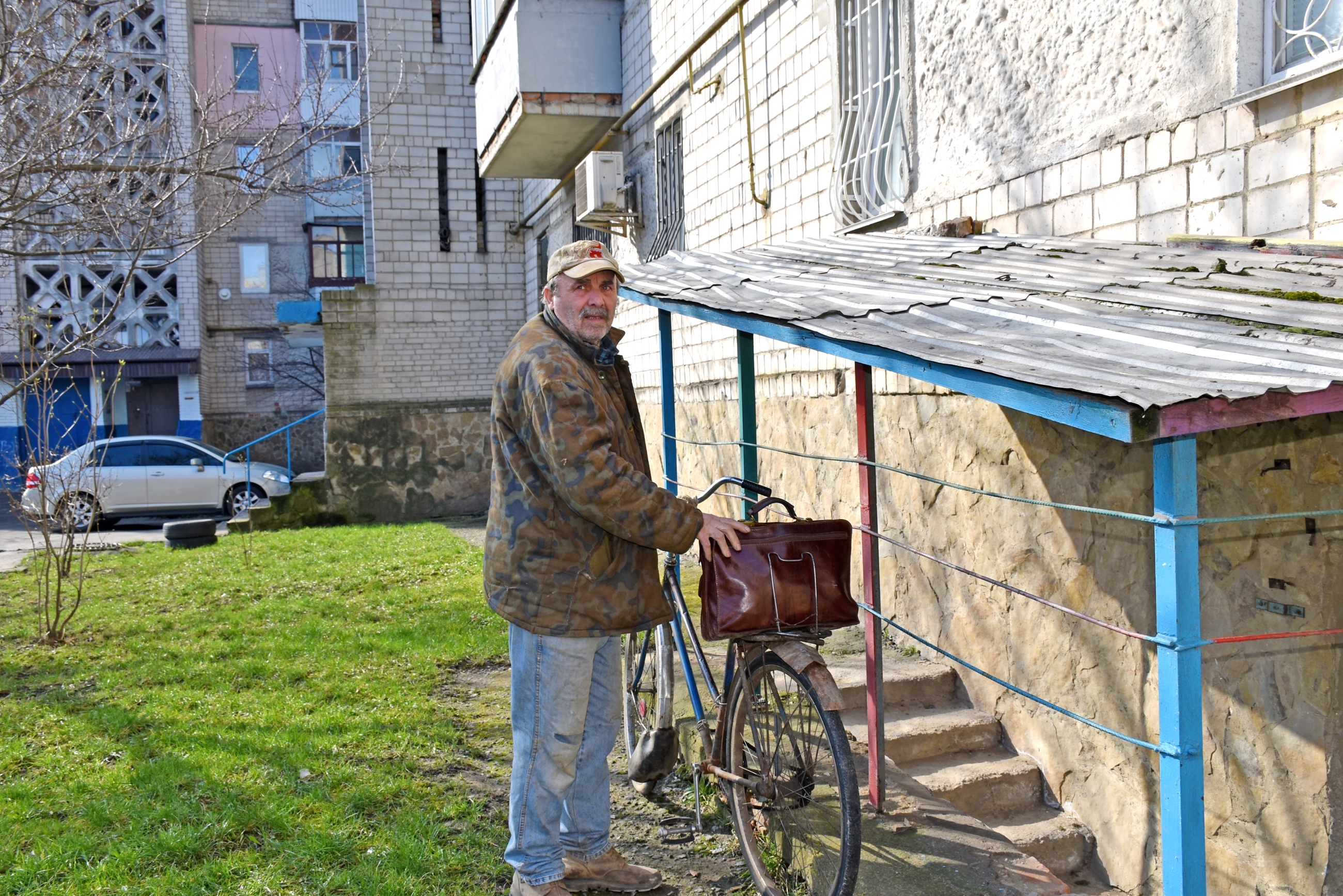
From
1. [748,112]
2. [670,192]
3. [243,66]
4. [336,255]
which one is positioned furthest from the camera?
[336,255]

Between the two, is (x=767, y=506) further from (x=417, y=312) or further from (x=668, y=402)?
(x=417, y=312)

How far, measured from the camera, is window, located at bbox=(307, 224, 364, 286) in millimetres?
25656

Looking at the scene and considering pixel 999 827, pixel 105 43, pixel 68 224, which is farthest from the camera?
pixel 105 43

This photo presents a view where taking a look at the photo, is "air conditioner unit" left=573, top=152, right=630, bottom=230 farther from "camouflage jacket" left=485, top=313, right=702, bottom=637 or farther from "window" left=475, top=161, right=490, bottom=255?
"camouflage jacket" left=485, top=313, right=702, bottom=637

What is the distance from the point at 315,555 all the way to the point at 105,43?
5128 millimetres

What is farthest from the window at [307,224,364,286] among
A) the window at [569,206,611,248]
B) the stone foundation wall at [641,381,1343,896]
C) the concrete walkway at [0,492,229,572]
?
the stone foundation wall at [641,381,1343,896]

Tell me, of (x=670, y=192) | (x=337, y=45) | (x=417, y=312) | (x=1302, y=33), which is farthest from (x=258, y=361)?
(x=1302, y=33)

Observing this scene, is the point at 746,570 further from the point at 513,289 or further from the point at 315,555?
the point at 513,289

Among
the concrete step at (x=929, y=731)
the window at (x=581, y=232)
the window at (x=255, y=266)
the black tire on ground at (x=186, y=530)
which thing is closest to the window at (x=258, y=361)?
the window at (x=255, y=266)

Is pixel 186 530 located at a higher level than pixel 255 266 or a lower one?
lower

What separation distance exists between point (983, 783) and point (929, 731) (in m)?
0.34

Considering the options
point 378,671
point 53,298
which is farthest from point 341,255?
point 378,671

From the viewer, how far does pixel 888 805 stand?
3.37 meters

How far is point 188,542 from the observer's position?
11.5m
